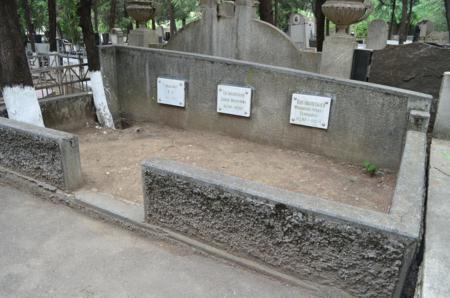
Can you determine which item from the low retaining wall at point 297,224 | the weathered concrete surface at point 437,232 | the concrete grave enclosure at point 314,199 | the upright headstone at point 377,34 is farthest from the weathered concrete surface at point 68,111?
the upright headstone at point 377,34

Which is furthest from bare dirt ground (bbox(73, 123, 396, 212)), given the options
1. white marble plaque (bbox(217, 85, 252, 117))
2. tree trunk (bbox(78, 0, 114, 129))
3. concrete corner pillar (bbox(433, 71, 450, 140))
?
A: concrete corner pillar (bbox(433, 71, 450, 140))

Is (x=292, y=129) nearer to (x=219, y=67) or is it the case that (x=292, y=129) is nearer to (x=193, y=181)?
(x=219, y=67)

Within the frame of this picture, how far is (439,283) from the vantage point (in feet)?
7.41

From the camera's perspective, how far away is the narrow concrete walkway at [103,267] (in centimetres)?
303

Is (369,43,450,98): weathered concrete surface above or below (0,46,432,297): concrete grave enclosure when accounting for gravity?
above

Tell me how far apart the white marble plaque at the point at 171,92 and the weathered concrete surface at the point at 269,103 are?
0.11m

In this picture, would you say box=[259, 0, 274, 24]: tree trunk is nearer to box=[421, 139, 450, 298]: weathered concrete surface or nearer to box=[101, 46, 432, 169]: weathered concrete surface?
box=[101, 46, 432, 169]: weathered concrete surface

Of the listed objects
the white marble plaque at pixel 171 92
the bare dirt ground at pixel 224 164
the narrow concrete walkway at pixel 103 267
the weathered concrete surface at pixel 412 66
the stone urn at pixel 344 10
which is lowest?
the narrow concrete walkway at pixel 103 267

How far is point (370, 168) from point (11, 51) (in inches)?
205

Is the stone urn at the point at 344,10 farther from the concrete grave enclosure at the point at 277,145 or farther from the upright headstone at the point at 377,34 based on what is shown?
the upright headstone at the point at 377,34

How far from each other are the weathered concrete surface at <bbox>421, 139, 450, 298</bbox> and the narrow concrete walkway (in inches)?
34.6

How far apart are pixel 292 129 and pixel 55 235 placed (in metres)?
3.76

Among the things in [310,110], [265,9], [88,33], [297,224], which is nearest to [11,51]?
[88,33]

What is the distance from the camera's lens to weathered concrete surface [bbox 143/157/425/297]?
255 centimetres
